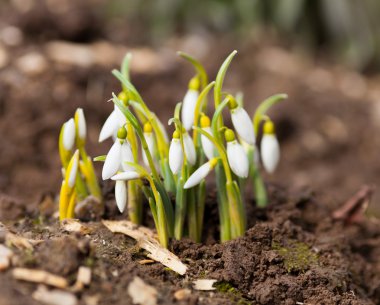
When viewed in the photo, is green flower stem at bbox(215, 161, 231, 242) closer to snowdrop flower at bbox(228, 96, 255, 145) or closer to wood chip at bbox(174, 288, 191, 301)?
snowdrop flower at bbox(228, 96, 255, 145)

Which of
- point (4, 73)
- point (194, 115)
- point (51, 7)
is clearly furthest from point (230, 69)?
point (194, 115)

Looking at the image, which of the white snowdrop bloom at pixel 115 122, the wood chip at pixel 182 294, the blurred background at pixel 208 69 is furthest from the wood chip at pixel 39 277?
the blurred background at pixel 208 69

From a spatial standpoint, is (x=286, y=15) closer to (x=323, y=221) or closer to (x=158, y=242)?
(x=323, y=221)

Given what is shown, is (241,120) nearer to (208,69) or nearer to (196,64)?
(196,64)

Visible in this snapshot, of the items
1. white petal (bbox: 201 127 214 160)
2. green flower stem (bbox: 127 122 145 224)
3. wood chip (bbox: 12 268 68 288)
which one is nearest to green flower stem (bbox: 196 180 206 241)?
white petal (bbox: 201 127 214 160)

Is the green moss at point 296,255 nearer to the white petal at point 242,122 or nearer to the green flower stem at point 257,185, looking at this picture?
the green flower stem at point 257,185

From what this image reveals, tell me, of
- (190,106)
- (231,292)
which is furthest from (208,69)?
(231,292)
